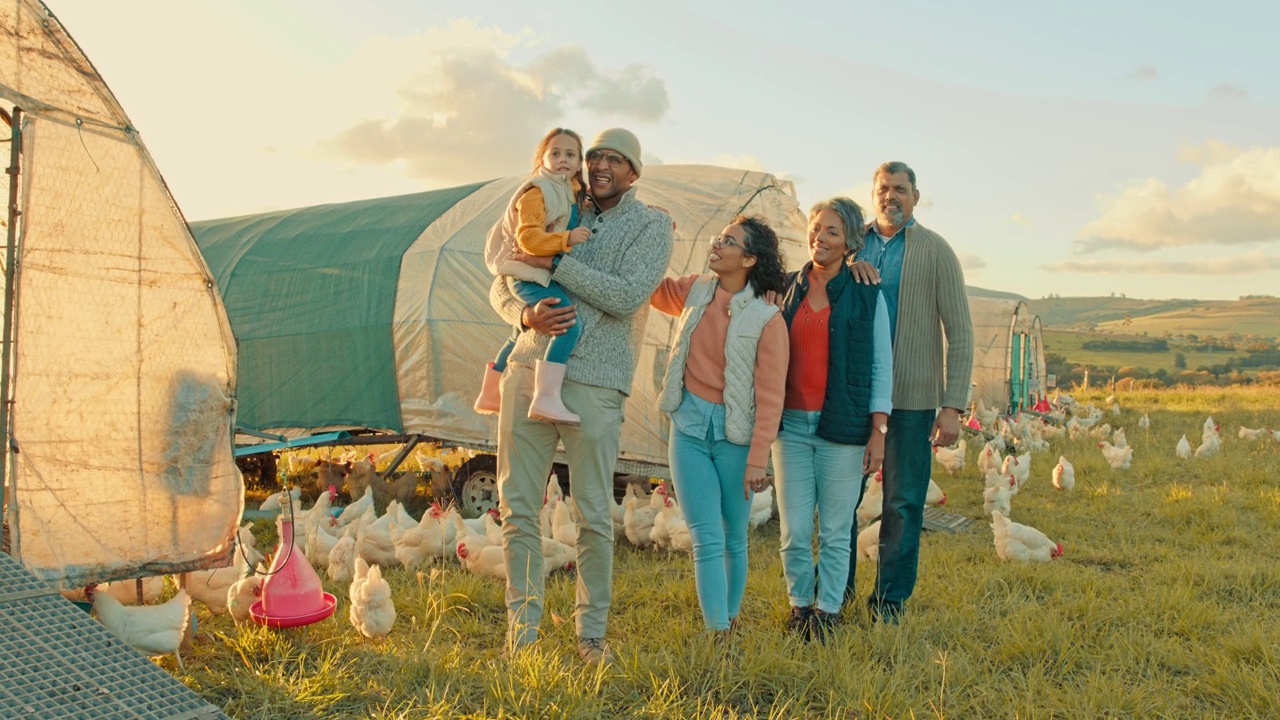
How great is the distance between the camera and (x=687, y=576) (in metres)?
5.67

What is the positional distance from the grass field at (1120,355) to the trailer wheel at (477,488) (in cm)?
4400

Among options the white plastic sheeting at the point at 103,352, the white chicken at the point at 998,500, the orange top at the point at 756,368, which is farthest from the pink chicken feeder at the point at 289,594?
the white chicken at the point at 998,500

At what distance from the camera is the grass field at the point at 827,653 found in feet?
11.7

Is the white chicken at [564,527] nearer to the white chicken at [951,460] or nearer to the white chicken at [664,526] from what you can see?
the white chicken at [664,526]

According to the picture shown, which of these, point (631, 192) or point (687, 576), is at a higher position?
point (631, 192)

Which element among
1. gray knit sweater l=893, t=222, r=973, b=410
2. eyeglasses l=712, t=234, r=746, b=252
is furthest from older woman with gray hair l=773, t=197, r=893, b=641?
eyeglasses l=712, t=234, r=746, b=252

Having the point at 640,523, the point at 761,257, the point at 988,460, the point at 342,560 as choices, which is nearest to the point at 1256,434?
the point at 988,460

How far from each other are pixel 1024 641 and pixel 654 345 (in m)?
4.26

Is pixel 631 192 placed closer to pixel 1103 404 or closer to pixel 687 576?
pixel 687 576

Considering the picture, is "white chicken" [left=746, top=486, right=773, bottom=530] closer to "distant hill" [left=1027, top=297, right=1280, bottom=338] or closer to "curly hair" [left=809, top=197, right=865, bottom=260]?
"curly hair" [left=809, top=197, right=865, bottom=260]

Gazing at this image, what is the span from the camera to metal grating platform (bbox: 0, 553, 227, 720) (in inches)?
116

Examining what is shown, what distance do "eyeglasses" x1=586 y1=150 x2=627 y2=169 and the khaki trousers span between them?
36.1 inches

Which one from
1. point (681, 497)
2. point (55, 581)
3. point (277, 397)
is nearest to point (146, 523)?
point (55, 581)

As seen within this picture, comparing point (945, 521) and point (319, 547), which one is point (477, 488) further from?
point (945, 521)
